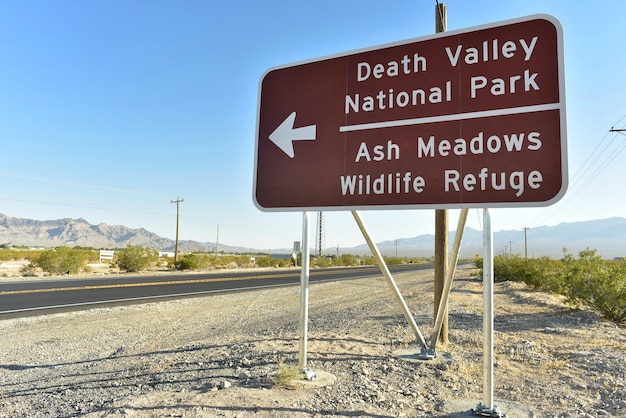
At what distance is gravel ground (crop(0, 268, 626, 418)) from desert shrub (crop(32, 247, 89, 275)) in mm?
22139

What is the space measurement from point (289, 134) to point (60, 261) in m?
30.1

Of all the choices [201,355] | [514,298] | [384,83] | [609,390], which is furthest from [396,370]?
[514,298]

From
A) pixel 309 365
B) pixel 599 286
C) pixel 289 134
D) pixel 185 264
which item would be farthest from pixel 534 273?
pixel 185 264

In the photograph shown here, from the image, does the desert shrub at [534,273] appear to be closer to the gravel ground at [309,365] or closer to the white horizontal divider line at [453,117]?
the gravel ground at [309,365]

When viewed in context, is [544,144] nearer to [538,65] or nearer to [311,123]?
[538,65]

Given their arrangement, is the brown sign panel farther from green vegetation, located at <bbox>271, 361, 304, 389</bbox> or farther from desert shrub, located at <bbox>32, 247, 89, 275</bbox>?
desert shrub, located at <bbox>32, 247, 89, 275</bbox>

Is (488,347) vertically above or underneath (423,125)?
underneath

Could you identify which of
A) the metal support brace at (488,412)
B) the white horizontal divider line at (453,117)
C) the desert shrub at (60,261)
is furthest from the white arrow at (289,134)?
the desert shrub at (60,261)

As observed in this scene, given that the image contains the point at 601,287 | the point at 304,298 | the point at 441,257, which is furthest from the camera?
the point at 601,287

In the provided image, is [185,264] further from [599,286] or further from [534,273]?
[599,286]

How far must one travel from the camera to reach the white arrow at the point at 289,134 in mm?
4793

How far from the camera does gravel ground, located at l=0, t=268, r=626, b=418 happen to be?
3.86 metres

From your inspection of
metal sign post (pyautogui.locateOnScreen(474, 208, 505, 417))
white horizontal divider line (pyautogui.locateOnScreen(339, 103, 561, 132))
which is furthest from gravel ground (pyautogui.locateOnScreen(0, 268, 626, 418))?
white horizontal divider line (pyautogui.locateOnScreen(339, 103, 561, 132))

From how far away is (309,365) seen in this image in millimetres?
5191
